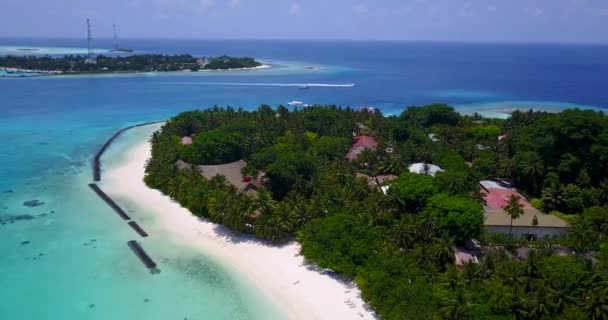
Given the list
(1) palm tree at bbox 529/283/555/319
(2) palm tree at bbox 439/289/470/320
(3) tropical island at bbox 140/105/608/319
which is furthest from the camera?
(3) tropical island at bbox 140/105/608/319

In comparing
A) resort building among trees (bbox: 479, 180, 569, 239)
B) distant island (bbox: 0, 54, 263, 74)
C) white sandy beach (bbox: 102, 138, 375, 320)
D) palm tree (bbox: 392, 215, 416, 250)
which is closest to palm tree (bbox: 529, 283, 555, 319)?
white sandy beach (bbox: 102, 138, 375, 320)

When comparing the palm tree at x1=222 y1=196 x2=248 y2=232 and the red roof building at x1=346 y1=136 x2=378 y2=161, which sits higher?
the red roof building at x1=346 y1=136 x2=378 y2=161

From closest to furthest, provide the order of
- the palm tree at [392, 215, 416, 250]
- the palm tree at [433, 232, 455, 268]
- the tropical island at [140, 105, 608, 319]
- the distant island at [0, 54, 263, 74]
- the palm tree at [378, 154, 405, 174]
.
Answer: the tropical island at [140, 105, 608, 319] → the palm tree at [433, 232, 455, 268] → the palm tree at [392, 215, 416, 250] → the palm tree at [378, 154, 405, 174] → the distant island at [0, 54, 263, 74]

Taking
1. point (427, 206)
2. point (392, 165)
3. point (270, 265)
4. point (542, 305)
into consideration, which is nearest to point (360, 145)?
point (392, 165)

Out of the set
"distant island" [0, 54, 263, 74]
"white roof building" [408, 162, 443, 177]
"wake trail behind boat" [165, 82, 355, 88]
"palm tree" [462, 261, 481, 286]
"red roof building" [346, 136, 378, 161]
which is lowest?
"palm tree" [462, 261, 481, 286]

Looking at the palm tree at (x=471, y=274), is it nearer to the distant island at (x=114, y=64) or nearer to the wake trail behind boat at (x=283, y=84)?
the wake trail behind boat at (x=283, y=84)

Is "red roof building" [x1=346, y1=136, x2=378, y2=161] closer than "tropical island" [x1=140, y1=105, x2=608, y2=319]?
No

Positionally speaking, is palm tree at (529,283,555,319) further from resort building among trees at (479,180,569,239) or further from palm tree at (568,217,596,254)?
resort building among trees at (479,180,569,239)
